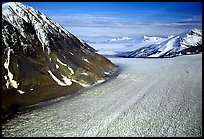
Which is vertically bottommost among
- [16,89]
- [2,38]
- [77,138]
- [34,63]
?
[77,138]

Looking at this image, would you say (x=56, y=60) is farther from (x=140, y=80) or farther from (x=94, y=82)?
(x=140, y=80)

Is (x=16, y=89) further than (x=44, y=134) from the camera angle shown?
Yes

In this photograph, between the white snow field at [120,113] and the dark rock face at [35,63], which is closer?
the white snow field at [120,113]

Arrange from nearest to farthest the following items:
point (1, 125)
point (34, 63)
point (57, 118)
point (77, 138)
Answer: point (77, 138), point (1, 125), point (57, 118), point (34, 63)

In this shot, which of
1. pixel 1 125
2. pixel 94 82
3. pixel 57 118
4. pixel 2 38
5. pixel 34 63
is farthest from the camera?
pixel 94 82

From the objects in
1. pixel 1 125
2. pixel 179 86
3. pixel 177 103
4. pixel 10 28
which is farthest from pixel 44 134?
pixel 179 86
